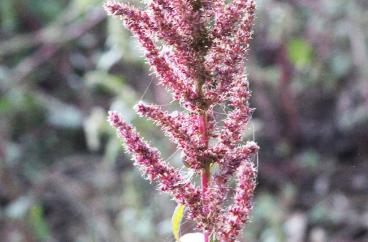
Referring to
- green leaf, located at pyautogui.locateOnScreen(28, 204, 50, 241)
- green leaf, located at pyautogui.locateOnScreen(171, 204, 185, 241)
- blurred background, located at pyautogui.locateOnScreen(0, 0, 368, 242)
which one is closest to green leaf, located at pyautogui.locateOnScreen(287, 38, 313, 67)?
blurred background, located at pyautogui.locateOnScreen(0, 0, 368, 242)

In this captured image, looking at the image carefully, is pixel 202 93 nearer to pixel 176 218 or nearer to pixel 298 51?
pixel 176 218

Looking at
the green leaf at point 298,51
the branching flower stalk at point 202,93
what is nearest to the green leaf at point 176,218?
the branching flower stalk at point 202,93

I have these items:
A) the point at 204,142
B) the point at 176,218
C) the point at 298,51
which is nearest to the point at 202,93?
the point at 204,142

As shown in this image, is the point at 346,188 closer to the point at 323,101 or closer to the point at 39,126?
the point at 323,101

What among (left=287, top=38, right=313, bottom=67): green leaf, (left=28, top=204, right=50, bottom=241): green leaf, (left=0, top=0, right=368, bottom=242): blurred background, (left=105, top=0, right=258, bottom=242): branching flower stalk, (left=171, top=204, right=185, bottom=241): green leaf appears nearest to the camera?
(left=105, top=0, right=258, bottom=242): branching flower stalk

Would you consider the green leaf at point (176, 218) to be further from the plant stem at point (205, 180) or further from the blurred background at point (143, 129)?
the blurred background at point (143, 129)

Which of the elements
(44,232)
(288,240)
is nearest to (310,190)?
(288,240)

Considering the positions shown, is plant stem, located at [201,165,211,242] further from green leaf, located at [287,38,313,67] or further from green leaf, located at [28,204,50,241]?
green leaf, located at [287,38,313,67]
